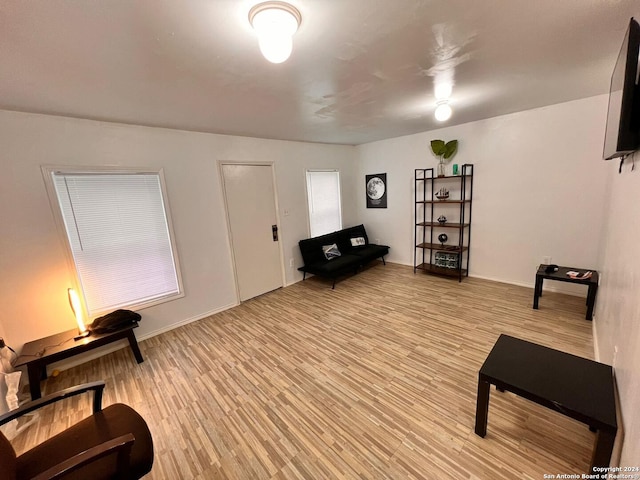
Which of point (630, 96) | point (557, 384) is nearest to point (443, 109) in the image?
point (630, 96)

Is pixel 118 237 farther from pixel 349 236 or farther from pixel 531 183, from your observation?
pixel 531 183

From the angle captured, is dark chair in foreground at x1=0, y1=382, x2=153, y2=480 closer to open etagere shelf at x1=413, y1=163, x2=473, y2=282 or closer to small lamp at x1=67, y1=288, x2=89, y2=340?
small lamp at x1=67, y1=288, x2=89, y2=340

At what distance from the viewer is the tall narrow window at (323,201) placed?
469 cm

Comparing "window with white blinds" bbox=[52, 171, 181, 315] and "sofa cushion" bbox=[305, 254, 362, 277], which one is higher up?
"window with white blinds" bbox=[52, 171, 181, 315]

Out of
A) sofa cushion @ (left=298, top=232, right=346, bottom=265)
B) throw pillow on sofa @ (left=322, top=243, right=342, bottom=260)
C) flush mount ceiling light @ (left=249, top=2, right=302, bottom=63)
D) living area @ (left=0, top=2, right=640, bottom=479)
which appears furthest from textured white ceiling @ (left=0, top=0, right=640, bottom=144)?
throw pillow on sofa @ (left=322, top=243, right=342, bottom=260)

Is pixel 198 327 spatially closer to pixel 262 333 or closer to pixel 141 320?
pixel 141 320

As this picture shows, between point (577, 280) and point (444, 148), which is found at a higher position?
point (444, 148)

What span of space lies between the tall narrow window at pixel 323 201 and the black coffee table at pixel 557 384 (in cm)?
353

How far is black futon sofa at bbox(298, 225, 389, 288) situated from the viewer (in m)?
4.11

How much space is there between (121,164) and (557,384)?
402 centimetres

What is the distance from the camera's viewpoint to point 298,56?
1.56 meters

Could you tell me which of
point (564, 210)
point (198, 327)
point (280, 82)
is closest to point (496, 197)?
point (564, 210)

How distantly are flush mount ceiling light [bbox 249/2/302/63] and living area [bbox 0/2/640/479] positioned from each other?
5.74 ft

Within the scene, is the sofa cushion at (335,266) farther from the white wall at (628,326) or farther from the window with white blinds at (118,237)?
the white wall at (628,326)
